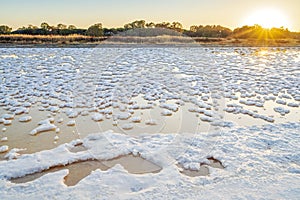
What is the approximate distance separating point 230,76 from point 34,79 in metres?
5.76

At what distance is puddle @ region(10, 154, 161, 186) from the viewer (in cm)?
291

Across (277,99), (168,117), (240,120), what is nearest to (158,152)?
(168,117)

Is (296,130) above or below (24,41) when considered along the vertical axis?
below

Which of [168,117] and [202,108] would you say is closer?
[168,117]

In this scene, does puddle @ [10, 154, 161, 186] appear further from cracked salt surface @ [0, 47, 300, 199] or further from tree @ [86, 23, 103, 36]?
tree @ [86, 23, 103, 36]

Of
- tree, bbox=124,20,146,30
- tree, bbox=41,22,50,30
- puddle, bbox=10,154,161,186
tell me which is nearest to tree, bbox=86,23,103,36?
tree, bbox=124,20,146,30

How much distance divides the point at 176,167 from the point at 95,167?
0.92m

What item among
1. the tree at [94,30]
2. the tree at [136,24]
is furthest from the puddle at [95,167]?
the tree at [136,24]

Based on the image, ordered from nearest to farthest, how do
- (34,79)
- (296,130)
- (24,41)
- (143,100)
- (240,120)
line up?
(296,130) → (240,120) → (143,100) → (34,79) → (24,41)

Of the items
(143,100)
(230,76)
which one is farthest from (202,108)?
(230,76)

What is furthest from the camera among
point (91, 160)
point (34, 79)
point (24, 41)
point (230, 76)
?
point (24, 41)

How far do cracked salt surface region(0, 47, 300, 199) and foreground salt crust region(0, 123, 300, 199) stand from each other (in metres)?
Result: 0.01

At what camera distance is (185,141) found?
3818mm

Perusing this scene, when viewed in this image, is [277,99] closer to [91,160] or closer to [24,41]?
[91,160]
